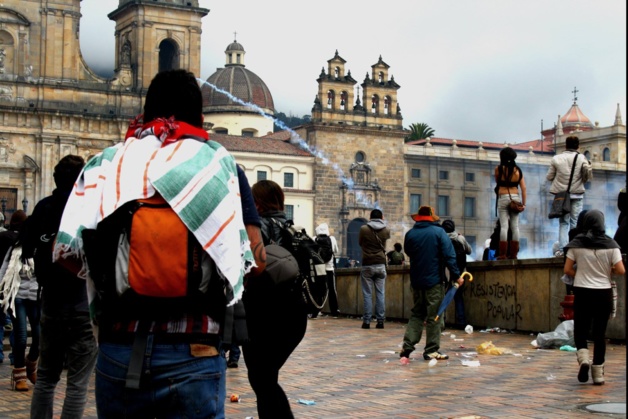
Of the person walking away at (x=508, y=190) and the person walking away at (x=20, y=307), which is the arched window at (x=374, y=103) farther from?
the person walking away at (x=20, y=307)

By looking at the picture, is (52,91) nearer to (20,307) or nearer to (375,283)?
(375,283)

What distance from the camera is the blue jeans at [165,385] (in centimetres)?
349

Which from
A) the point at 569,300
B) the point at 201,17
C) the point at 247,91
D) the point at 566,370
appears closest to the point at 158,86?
the point at 566,370

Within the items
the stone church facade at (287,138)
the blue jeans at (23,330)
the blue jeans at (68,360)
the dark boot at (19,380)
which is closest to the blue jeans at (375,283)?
the blue jeans at (23,330)

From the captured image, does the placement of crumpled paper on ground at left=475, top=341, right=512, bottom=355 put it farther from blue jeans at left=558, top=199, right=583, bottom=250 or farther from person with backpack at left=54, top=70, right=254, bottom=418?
person with backpack at left=54, top=70, right=254, bottom=418

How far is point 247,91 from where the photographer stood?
258ft

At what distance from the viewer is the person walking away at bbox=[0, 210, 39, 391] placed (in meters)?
8.99

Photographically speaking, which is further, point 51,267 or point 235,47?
point 235,47

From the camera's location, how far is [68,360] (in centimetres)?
622

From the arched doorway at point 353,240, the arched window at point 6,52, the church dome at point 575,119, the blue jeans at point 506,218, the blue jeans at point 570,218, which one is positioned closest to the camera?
the blue jeans at point 570,218

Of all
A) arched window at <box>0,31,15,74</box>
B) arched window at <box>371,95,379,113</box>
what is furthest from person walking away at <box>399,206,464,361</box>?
arched window at <box>371,95,379,113</box>

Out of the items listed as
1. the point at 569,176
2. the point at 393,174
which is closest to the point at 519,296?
the point at 569,176

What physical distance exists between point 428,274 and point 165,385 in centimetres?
754

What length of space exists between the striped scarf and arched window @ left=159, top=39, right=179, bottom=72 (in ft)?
179
